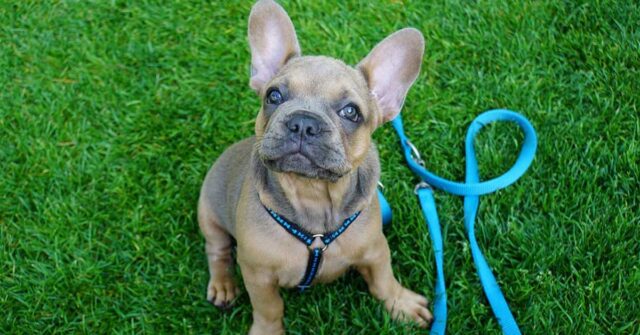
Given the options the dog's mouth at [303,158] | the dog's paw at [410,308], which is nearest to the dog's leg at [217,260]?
the dog's paw at [410,308]

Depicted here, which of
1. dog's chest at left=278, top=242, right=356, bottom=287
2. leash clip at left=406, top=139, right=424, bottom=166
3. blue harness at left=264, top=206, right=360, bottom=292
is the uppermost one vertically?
blue harness at left=264, top=206, right=360, bottom=292

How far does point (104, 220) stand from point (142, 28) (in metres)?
1.96

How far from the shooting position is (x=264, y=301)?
3969 millimetres

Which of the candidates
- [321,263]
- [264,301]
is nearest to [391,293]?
→ [321,263]

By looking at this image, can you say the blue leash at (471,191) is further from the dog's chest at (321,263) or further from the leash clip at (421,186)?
the dog's chest at (321,263)

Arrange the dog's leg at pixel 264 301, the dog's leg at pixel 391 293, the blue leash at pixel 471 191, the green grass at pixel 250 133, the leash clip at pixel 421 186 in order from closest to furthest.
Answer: the dog's leg at pixel 264 301 < the dog's leg at pixel 391 293 < the blue leash at pixel 471 191 < the green grass at pixel 250 133 < the leash clip at pixel 421 186

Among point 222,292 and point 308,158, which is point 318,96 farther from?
point 222,292

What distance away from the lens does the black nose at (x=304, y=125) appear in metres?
3.21

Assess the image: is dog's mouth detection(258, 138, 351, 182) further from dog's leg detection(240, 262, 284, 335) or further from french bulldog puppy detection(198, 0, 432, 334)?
dog's leg detection(240, 262, 284, 335)

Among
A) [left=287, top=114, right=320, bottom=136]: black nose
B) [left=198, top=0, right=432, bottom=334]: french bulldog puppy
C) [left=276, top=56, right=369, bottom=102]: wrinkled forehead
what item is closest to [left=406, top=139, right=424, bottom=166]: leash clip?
[left=198, top=0, right=432, bottom=334]: french bulldog puppy

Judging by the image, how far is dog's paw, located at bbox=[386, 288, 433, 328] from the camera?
4.26 m

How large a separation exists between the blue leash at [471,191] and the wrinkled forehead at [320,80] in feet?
4.27

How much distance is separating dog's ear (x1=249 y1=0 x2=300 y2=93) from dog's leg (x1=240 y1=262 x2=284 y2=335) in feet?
3.35

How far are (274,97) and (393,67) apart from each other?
0.69 meters
